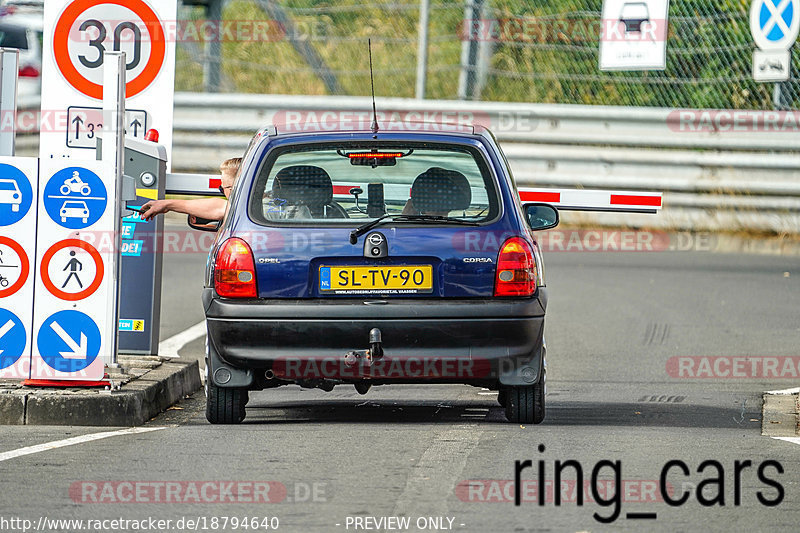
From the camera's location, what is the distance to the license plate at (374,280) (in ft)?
25.2

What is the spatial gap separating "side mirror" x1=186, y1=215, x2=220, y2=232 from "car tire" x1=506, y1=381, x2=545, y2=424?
6.07ft

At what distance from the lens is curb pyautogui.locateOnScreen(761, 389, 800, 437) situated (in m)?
8.34

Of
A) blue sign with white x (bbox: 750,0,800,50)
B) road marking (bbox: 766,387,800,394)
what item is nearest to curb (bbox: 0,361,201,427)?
road marking (bbox: 766,387,800,394)

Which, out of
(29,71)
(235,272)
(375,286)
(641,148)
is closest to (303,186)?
(235,272)

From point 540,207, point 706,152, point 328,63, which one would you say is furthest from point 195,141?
point 540,207

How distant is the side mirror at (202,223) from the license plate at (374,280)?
1214 millimetres

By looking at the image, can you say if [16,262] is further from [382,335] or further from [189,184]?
[382,335]

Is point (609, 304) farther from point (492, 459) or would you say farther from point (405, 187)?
point (492, 459)

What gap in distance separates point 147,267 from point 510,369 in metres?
2.97

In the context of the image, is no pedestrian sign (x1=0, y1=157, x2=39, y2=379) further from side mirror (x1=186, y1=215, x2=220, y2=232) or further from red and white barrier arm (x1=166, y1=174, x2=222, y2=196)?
red and white barrier arm (x1=166, y1=174, x2=222, y2=196)

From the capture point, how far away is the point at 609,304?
45.4ft

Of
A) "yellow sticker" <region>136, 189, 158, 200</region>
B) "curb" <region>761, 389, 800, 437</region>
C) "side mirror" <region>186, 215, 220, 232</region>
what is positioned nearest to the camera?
"curb" <region>761, 389, 800, 437</region>

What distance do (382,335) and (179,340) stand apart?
4.56 meters

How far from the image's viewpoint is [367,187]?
8.16 metres
